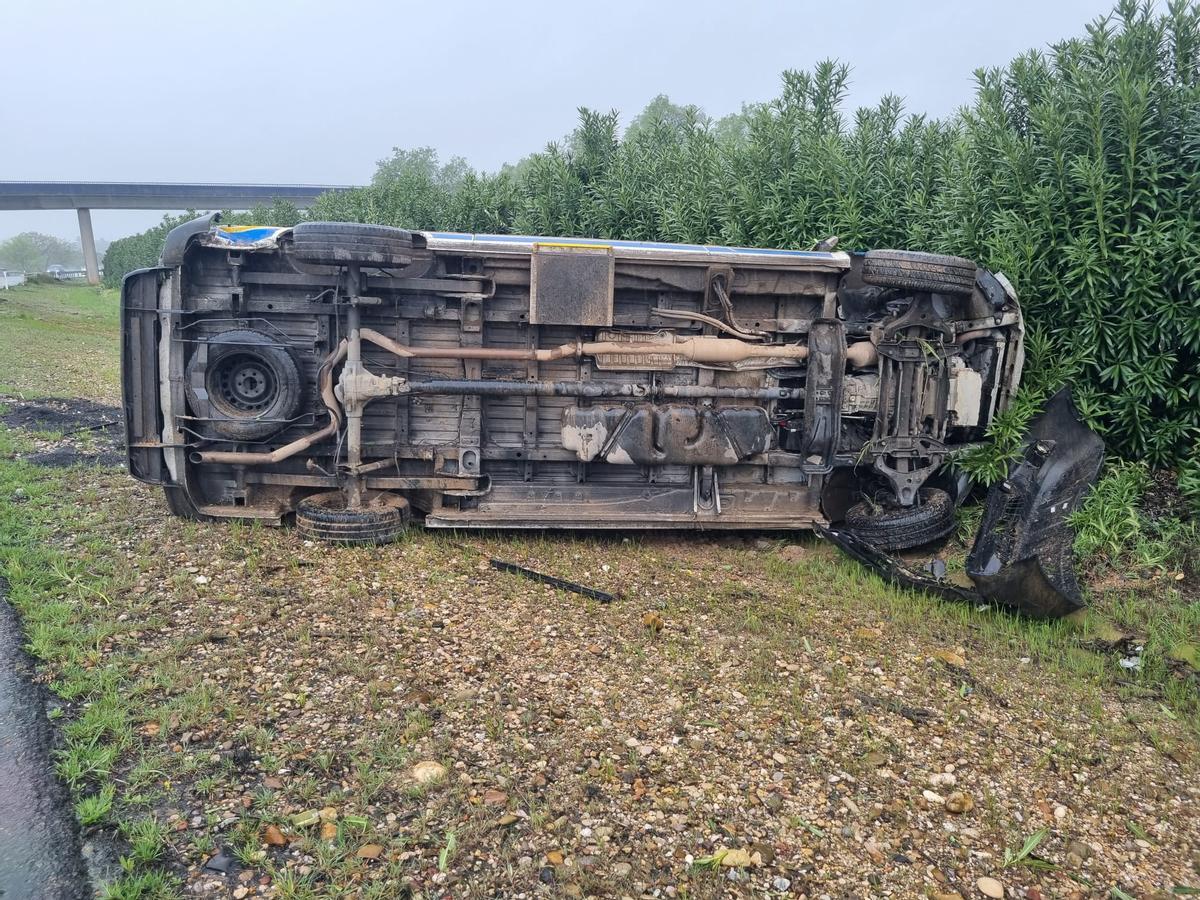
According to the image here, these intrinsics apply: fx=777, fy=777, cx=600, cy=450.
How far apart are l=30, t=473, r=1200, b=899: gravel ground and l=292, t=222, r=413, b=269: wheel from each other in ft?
6.53

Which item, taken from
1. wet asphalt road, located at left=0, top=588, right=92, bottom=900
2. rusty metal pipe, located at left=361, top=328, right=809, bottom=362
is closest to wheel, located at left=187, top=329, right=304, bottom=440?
rusty metal pipe, located at left=361, top=328, right=809, bottom=362

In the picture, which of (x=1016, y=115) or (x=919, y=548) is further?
(x=1016, y=115)

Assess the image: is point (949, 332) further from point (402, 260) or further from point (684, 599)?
point (402, 260)

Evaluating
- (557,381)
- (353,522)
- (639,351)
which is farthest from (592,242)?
(353,522)

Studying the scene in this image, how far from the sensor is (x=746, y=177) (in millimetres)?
9602

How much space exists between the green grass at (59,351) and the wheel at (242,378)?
21.1ft

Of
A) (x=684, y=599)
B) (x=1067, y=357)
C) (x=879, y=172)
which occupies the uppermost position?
(x=879, y=172)

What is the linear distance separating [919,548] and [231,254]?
5.32 m

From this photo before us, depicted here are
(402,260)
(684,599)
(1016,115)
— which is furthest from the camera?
(1016,115)

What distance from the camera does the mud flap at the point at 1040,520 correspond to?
4430 millimetres

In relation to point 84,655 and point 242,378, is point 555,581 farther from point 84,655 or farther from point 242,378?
point 242,378

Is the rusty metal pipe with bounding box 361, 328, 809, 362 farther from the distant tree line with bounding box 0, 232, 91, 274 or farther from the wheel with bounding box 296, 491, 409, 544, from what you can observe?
the distant tree line with bounding box 0, 232, 91, 274

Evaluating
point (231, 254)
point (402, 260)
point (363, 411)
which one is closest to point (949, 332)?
point (402, 260)

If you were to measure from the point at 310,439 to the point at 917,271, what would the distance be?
4.40 m
